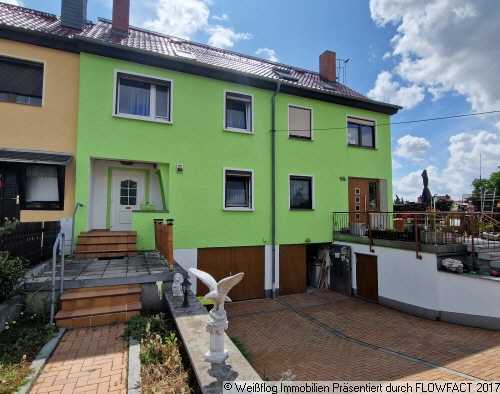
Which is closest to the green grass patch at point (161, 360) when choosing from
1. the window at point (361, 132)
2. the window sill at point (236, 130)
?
the window sill at point (236, 130)

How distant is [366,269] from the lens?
1018 centimetres

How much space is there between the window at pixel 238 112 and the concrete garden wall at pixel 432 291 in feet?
22.4

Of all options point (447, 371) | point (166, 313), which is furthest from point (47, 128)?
point (447, 371)

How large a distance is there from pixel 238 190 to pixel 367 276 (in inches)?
233

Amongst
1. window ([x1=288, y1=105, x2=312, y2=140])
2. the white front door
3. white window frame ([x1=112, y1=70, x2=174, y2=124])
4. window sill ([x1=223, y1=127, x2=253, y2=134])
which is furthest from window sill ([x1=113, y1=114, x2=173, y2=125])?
window ([x1=288, y1=105, x2=312, y2=140])

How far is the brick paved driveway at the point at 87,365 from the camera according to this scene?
294 cm

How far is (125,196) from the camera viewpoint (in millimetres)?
9234

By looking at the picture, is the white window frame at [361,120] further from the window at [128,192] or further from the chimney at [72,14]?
the chimney at [72,14]

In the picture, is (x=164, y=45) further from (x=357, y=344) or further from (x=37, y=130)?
(x=357, y=344)

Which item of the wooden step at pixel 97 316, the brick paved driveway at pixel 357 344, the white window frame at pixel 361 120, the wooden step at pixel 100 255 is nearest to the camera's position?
the wooden step at pixel 97 316

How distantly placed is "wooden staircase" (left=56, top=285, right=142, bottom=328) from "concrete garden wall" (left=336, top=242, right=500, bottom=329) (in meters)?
8.06

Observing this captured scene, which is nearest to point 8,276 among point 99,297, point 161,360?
point 99,297

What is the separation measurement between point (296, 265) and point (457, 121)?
830 centimetres

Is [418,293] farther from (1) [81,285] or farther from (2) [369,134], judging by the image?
(1) [81,285]
